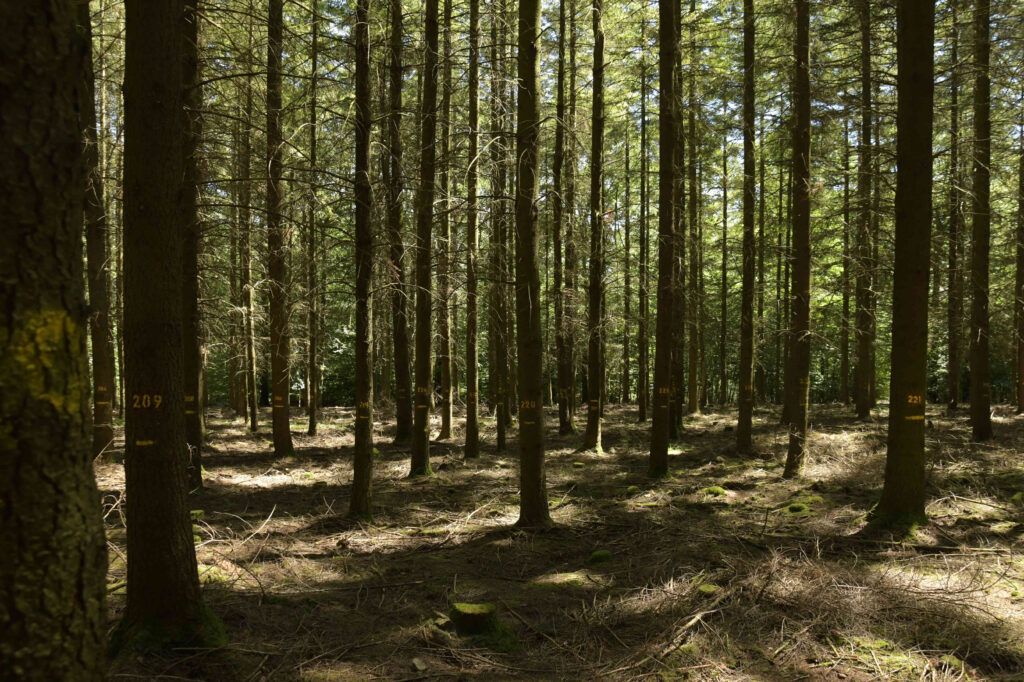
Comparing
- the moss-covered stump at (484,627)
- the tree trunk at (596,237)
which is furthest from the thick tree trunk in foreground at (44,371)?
the tree trunk at (596,237)

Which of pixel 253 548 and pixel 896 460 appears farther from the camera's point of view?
pixel 896 460

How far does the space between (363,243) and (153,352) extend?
3853 mm

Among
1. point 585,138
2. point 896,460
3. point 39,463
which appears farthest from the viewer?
point 585,138

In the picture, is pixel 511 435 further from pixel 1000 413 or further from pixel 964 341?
pixel 1000 413

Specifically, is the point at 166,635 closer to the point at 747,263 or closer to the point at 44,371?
the point at 44,371

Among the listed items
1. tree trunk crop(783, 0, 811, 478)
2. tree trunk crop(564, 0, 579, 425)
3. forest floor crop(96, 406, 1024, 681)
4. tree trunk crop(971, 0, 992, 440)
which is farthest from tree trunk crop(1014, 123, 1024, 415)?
tree trunk crop(564, 0, 579, 425)

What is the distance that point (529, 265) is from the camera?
7.81 m

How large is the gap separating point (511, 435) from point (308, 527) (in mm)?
10821

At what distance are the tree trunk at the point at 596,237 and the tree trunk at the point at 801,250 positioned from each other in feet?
12.7

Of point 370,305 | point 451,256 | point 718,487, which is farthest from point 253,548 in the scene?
point 451,256

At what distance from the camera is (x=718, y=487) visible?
34.2ft

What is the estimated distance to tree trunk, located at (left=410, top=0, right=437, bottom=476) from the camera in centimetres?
1030

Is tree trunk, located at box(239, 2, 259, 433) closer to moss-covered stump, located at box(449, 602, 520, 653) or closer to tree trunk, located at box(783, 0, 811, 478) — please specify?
moss-covered stump, located at box(449, 602, 520, 653)

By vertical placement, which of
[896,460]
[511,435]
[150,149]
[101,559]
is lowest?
[511,435]
